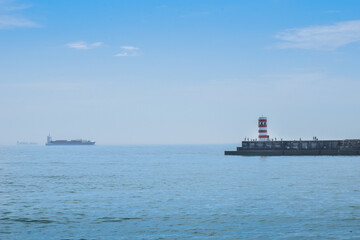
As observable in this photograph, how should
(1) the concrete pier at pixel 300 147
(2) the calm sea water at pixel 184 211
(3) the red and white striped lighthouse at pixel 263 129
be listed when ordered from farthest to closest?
(3) the red and white striped lighthouse at pixel 263 129 → (1) the concrete pier at pixel 300 147 → (2) the calm sea water at pixel 184 211

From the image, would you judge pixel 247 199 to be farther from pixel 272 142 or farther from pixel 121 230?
pixel 272 142

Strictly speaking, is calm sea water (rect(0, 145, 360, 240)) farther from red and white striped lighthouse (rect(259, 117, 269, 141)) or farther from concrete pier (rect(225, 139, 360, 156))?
red and white striped lighthouse (rect(259, 117, 269, 141))

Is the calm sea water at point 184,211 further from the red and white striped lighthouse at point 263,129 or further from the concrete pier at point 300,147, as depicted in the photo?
the red and white striped lighthouse at point 263,129

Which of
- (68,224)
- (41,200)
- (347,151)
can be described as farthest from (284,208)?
(347,151)

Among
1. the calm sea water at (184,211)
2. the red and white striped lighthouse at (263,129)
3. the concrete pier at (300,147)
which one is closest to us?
the calm sea water at (184,211)

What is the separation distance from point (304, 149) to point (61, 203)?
8819 cm

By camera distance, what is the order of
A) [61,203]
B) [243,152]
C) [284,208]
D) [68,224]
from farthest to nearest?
[243,152] < [61,203] < [284,208] < [68,224]

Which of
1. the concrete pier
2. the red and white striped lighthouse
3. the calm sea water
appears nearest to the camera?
the calm sea water

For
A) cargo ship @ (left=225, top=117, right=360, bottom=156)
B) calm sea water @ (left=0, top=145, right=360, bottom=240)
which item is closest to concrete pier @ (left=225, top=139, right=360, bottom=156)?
cargo ship @ (left=225, top=117, right=360, bottom=156)

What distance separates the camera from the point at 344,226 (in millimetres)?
28000

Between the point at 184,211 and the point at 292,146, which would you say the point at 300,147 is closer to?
the point at 292,146

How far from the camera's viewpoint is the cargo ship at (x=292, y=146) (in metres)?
Result: 113

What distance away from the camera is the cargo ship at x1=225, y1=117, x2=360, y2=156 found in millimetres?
112688

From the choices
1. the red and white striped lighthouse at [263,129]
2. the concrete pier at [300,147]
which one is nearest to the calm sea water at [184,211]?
the concrete pier at [300,147]
